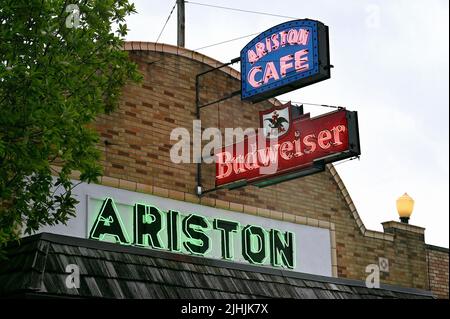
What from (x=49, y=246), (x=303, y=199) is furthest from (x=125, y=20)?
(x=303, y=199)

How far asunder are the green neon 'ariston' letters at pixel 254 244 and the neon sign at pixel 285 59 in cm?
303

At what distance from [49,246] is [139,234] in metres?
3.21

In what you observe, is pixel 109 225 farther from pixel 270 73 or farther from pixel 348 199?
pixel 348 199

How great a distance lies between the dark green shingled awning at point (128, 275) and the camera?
1427cm

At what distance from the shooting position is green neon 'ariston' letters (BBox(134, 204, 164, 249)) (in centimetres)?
1797

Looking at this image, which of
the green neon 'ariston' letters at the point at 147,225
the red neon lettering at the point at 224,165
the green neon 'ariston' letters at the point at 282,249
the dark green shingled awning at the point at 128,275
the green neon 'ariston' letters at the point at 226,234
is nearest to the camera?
the dark green shingled awning at the point at 128,275

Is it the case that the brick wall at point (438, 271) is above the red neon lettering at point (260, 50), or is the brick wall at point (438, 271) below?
below

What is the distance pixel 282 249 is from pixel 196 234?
2476 millimetres

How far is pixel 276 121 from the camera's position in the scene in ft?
61.5

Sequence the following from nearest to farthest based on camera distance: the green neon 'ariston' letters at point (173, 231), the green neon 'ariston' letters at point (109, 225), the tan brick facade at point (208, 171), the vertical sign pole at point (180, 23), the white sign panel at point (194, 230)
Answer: the green neon 'ariston' letters at point (109, 225)
the white sign panel at point (194, 230)
the green neon 'ariston' letters at point (173, 231)
the tan brick facade at point (208, 171)
the vertical sign pole at point (180, 23)

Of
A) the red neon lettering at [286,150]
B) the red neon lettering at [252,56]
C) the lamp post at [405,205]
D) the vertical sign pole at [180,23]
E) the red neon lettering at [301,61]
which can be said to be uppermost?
the vertical sign pole at [180,23]

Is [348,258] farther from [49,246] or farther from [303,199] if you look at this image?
[49,246]

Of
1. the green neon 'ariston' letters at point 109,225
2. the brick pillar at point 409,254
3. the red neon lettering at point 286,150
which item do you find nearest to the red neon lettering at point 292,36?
the red neon lettering at point 286,150

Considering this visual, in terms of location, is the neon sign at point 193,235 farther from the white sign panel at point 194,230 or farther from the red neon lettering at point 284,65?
the red neon lettering at point 284,65
